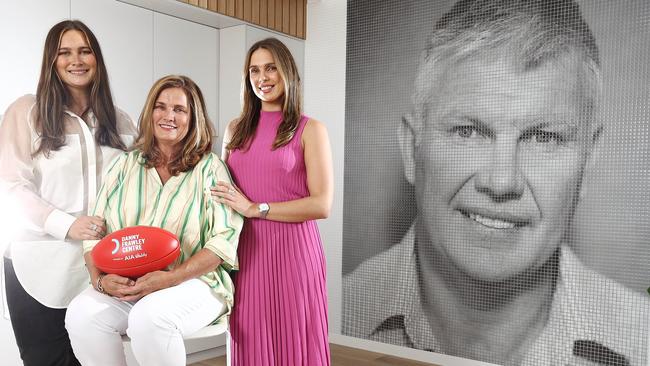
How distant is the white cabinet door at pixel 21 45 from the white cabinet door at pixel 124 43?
0.19 meters

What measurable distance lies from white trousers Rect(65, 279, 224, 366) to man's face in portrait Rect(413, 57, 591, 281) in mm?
1944

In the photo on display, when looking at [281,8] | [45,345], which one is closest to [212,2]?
[281,8]

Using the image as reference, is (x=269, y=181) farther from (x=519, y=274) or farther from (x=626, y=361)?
(x=626, y=361)

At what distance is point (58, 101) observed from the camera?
2.56 metres

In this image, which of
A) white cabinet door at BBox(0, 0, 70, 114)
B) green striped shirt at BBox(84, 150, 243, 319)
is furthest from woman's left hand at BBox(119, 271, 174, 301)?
white cabinet door at BBox(0, 0, 70, 114)

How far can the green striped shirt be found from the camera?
77.2 inches

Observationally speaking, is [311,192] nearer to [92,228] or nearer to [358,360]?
[92,228]

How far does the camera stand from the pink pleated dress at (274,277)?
2047 millimetres

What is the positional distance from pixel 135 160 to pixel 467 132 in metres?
2.03

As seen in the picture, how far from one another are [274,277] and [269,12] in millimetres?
2346

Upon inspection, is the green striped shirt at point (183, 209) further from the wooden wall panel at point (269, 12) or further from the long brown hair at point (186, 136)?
the wooden wall panel at point (269, 12)

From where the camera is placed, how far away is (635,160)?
2.93m

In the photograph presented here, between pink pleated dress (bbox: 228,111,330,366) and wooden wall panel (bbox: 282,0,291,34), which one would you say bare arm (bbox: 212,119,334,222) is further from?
wooden wall panel (bbox: 282,0,291,34)

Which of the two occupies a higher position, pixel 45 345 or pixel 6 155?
pixel 6 155
